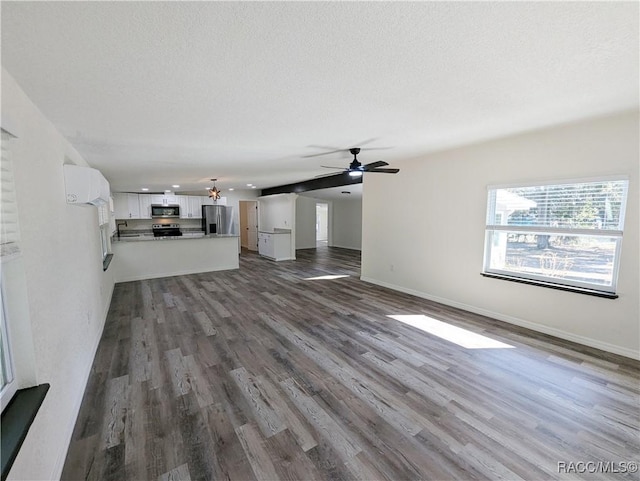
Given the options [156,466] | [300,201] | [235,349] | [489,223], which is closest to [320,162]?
[489,223]

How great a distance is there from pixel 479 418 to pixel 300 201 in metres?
9.61

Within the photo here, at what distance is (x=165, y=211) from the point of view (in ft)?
29.0

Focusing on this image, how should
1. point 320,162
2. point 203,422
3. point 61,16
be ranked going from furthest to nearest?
1. point 320,162
2. point 203,422
3. point 61,16

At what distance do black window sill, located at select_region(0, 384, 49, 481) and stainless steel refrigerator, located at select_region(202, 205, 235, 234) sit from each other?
27.0 ft

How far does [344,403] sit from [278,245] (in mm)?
6693

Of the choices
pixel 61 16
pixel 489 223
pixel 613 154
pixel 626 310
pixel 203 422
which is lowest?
pixel 203 422

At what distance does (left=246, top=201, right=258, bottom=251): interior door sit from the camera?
34.8ft

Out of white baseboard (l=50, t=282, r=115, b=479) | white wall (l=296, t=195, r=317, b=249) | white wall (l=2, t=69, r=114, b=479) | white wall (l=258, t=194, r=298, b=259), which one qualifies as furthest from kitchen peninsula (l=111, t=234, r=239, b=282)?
white wall (l=296, t=195, r=317, b=249)

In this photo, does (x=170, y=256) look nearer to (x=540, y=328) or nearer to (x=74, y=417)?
(x=74, y=417)

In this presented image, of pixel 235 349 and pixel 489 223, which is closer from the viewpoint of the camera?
pixel 235 349

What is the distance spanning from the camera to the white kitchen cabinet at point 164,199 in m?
8.70

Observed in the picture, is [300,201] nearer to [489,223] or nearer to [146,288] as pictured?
[146,288]

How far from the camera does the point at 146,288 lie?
5398 mm

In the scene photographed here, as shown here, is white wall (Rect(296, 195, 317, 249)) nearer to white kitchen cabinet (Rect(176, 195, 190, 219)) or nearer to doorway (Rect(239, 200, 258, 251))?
doorway (Rect(239, 200, 258, 251))
